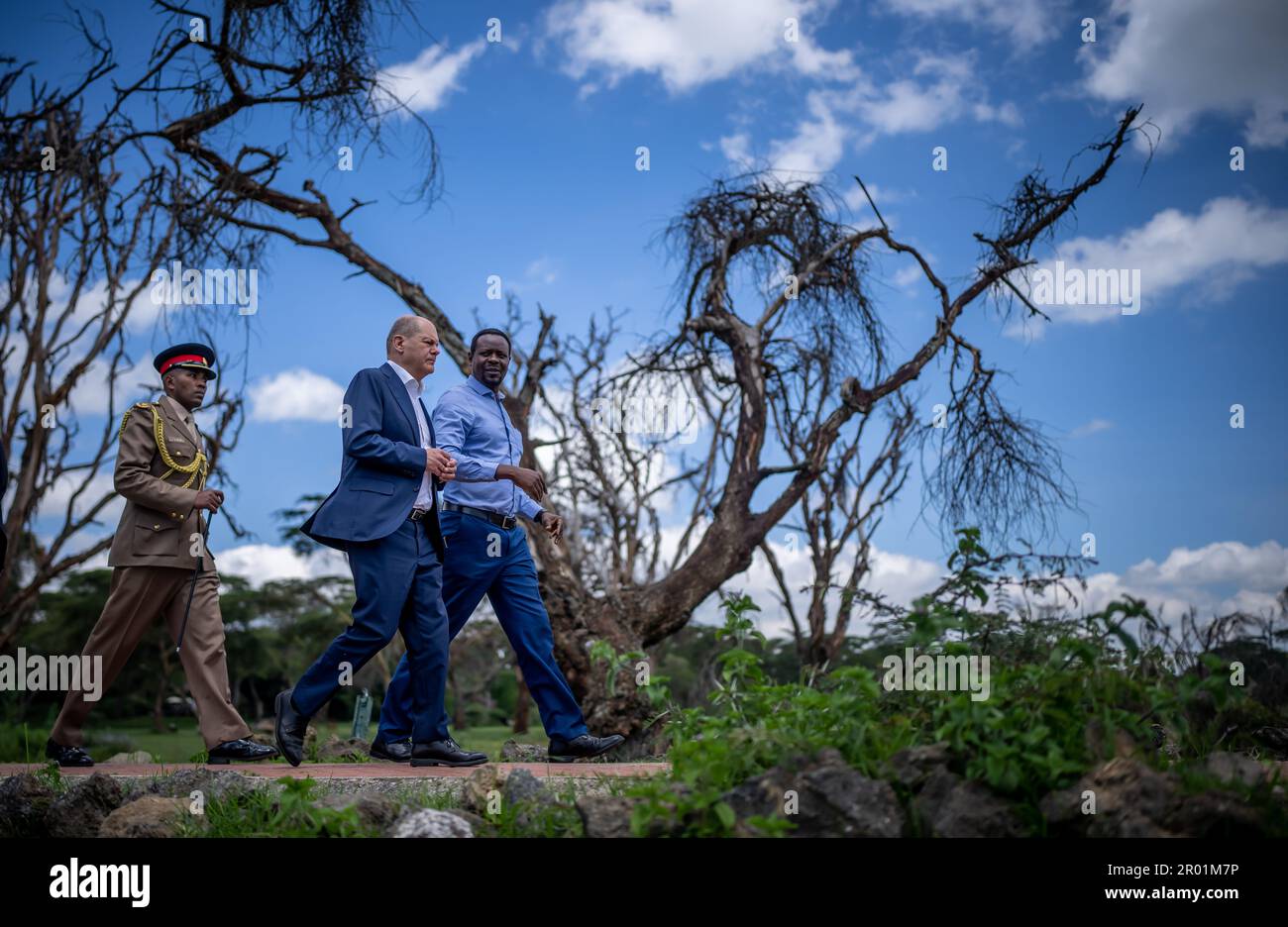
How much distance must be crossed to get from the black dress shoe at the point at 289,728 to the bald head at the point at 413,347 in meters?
1.74

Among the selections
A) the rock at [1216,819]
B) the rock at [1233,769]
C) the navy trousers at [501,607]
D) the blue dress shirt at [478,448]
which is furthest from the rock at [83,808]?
the rock at [1233,769]

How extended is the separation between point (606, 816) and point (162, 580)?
3418 millimetres

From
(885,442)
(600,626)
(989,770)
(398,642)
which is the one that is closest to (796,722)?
(989,770)

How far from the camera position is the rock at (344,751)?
684cm

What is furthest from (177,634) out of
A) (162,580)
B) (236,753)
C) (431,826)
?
(431,826)

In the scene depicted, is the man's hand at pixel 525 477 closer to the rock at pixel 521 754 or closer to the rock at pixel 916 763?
the rock at pixel 521 754

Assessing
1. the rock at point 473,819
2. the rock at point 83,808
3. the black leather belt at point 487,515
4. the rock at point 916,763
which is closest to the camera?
the rock at point 916,763

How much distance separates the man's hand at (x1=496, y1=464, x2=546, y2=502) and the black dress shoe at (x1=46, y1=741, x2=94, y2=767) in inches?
108

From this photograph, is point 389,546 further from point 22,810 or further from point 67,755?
point 67,755

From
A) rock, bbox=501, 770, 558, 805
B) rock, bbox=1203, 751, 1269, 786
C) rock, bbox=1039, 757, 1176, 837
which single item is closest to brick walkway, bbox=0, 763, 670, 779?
rock, bbox=501, 770, 558, 805

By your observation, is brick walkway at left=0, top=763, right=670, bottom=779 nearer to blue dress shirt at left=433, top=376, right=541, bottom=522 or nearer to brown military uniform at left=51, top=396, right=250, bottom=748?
brown military uniform at left=51, top=396, right=250, bottom=748

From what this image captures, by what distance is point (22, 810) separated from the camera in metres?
4.57

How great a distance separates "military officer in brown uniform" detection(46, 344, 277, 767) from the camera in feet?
18.7

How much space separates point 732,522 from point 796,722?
6.08 m
